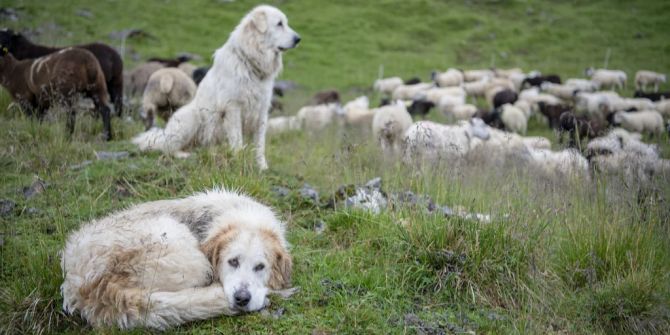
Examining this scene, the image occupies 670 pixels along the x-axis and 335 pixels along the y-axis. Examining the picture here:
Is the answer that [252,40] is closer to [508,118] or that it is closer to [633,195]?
[633,195]

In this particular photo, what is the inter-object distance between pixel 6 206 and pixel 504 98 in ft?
65.4

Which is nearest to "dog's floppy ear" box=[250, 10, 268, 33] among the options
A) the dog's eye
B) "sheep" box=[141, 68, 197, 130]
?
"sheep" box=[141, 68, 197, 130]

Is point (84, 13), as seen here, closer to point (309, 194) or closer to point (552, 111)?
point (552, 111)

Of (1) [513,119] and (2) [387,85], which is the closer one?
(1) [513,119]

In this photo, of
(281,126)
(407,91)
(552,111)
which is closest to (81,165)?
(281,126)

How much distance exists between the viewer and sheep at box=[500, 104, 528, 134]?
65.3 ft

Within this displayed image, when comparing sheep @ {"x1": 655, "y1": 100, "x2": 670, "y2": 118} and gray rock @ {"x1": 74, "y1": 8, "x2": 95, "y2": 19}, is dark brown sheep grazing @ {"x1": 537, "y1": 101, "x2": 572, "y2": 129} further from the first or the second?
gray rock @ {"x1": 74, "y1": 8, "x2": 95, "y2": 19}

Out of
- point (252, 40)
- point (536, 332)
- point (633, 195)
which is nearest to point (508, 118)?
point (252, 40)

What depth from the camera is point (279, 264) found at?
4.66 metres

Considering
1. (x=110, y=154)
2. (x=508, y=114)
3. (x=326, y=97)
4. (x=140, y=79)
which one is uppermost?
(x=110, y=154)

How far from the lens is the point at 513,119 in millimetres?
20016

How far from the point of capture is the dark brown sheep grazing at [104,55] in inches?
469

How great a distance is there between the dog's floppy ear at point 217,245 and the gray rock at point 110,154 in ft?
13.1

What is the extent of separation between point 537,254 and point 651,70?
105ft
